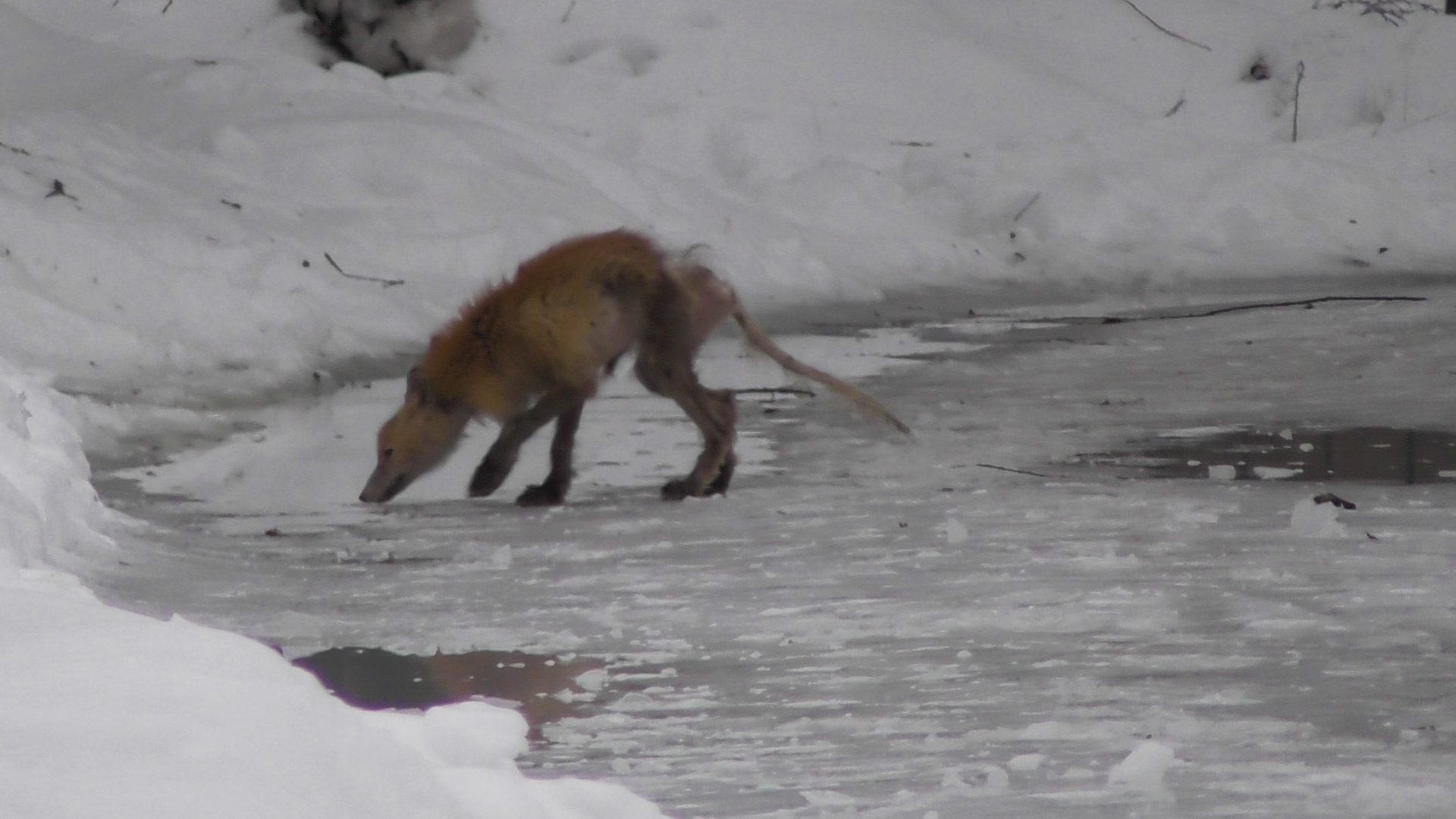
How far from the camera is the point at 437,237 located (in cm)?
1170

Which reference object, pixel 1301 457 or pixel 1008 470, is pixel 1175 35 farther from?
pixel 1008 470

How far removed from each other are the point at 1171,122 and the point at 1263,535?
474 inches

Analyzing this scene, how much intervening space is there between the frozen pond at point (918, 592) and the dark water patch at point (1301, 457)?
0.07 meters

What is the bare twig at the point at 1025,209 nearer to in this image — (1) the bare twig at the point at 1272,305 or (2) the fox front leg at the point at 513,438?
(1) the bare twig at the point at 1272,305

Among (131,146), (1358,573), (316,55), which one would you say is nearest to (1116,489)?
(1358,573)

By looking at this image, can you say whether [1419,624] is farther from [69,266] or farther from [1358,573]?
[69,266]

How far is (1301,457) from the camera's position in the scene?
7.57 meters

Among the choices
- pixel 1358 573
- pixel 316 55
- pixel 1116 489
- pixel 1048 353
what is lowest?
pixel 316 55

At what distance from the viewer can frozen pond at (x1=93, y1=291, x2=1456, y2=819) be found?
405 cm

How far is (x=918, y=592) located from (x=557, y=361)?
225 centimetres

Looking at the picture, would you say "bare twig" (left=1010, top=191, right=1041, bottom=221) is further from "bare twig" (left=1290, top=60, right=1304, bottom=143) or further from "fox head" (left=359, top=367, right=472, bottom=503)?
"fox head" (left=359, top=367, right=472, bottom=503)

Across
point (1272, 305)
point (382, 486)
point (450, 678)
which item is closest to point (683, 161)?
point (1272, 305)

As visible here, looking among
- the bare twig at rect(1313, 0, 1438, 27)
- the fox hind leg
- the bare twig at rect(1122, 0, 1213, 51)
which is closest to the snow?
the bare twig at rect(1122, 0, 1213, 51)

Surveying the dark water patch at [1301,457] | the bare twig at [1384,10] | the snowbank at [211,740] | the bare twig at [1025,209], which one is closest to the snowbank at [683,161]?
the bare twig at [1025,209]
